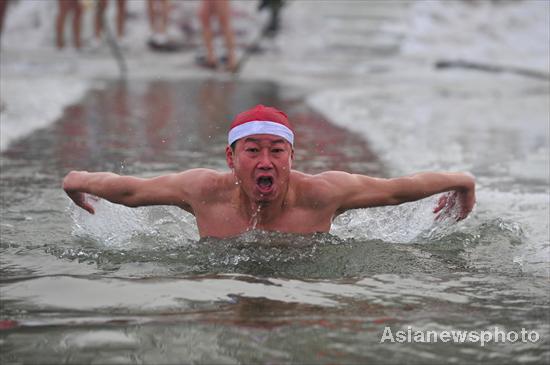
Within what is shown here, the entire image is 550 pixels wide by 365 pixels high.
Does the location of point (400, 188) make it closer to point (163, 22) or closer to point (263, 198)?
point (263, 198)

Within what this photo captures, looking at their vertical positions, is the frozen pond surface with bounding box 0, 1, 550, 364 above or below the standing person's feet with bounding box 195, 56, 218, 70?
above

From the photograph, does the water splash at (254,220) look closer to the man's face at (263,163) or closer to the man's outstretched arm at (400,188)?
the man's face at (263,163)

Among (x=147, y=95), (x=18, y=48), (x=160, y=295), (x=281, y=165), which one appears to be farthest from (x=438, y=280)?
(x=18, y=48)

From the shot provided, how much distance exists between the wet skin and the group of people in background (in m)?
11.5

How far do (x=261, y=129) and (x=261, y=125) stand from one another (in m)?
0.03

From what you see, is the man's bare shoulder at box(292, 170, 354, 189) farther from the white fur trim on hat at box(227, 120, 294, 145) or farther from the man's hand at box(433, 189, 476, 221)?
the man's hand at box(433, 189, 476, 221)

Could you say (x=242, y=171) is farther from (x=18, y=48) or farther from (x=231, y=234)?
(x=18, y=48)

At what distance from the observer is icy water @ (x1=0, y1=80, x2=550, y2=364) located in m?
3.70

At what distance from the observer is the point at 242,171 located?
5.12m

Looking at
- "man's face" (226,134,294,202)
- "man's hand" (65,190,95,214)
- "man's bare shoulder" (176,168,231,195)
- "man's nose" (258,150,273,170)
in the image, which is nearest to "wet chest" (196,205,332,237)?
"man's bare shoulder" (176,168,231,195)

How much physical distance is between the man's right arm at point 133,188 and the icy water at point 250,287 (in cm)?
28

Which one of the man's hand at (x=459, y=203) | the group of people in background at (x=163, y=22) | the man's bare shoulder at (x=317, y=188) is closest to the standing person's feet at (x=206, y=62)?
the group of people in background at (x=163, y=22)

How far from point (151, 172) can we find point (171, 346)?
4.55 meters

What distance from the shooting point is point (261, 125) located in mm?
5121
